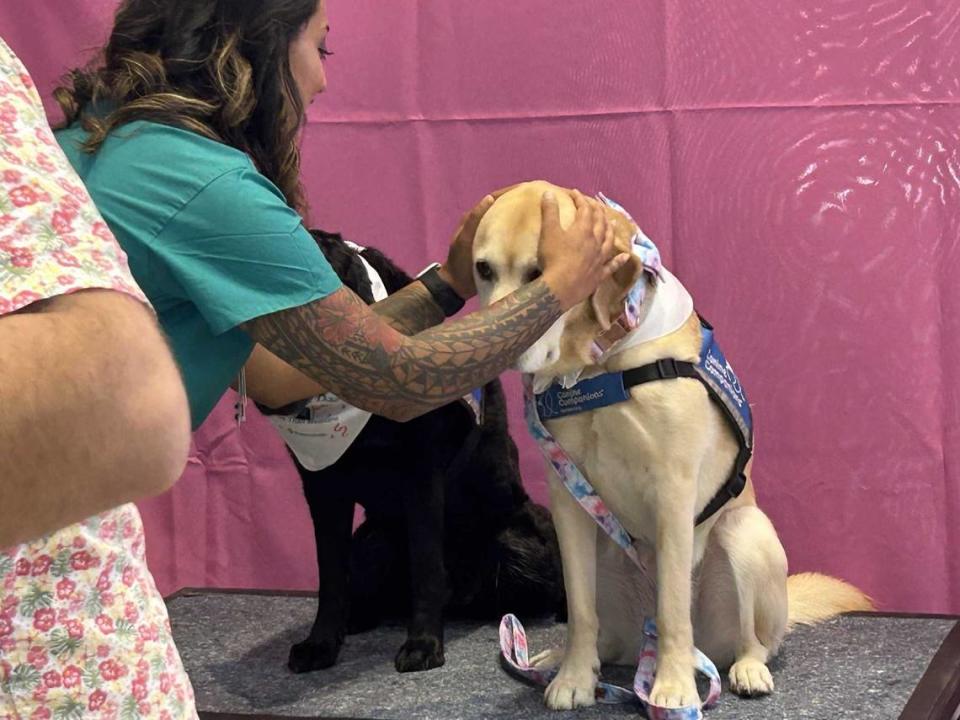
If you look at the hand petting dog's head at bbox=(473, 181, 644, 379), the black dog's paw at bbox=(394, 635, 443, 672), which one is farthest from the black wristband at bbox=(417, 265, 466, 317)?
the black dog's paw at bbox=(394, 635, 443, 672)

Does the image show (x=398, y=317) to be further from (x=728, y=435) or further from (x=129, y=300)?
(x=129, y=300)

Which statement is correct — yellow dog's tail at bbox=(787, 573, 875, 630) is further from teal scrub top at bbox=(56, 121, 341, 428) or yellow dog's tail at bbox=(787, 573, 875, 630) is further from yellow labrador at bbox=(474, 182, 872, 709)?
teal scrub top at bbox=(56, 121, 341, 428)

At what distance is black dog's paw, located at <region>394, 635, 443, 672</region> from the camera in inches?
73.4

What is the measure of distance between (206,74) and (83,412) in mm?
1102

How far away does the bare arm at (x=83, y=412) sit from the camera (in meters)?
0.39

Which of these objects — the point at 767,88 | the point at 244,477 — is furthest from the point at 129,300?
the point at 244,477

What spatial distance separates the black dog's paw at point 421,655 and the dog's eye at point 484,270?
0.63m

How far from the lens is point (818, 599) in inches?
78.2

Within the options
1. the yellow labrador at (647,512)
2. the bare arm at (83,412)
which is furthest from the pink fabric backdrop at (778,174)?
the bare arm at (83,412)

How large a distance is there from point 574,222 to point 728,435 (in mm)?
435

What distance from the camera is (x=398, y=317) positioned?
1680 mm

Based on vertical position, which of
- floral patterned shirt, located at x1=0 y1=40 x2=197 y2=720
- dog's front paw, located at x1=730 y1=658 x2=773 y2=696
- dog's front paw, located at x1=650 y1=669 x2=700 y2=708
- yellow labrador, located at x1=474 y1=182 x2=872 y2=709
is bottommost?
dog's front paw, located at x1=730 y1=658 x2=773 y2=696

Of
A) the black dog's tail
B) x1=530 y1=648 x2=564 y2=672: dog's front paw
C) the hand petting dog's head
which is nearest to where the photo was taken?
the hand petting dog's head

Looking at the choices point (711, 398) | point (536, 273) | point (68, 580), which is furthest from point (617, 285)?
point (68, 580)
